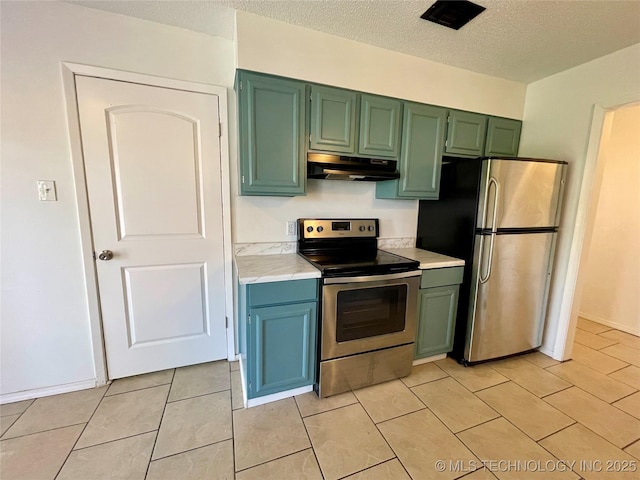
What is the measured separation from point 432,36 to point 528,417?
2606 millimetres

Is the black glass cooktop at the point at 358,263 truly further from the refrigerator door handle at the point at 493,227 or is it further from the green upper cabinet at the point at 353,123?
the green upper cabinet at the point at 353,123

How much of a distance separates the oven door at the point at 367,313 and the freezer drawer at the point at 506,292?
563 millimetres

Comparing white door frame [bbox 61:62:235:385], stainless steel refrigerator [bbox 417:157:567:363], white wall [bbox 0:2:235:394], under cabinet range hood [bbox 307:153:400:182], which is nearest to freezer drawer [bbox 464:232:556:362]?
stainless steel refrigerator [bbox 417:157:567:363]

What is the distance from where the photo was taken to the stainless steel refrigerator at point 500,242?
2111 mm

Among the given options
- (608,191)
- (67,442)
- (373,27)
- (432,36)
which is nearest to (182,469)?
(67,442)

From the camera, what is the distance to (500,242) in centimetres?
215

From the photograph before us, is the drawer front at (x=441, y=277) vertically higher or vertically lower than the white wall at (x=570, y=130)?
lower

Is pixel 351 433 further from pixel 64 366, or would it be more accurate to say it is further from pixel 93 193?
pixel 93 193

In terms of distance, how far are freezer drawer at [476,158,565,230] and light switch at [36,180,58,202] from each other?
2902mm

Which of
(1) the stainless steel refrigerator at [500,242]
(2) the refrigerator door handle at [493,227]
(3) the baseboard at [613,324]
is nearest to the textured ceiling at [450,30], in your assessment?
(1) the stainless steel refrigerator at [500,242]

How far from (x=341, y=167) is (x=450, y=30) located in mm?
1132

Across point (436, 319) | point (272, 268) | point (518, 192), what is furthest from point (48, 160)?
point (518, 192)

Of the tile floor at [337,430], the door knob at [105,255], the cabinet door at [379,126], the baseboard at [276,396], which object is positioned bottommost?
the tile floor at [337,430]

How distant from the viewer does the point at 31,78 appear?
64.7 inches
